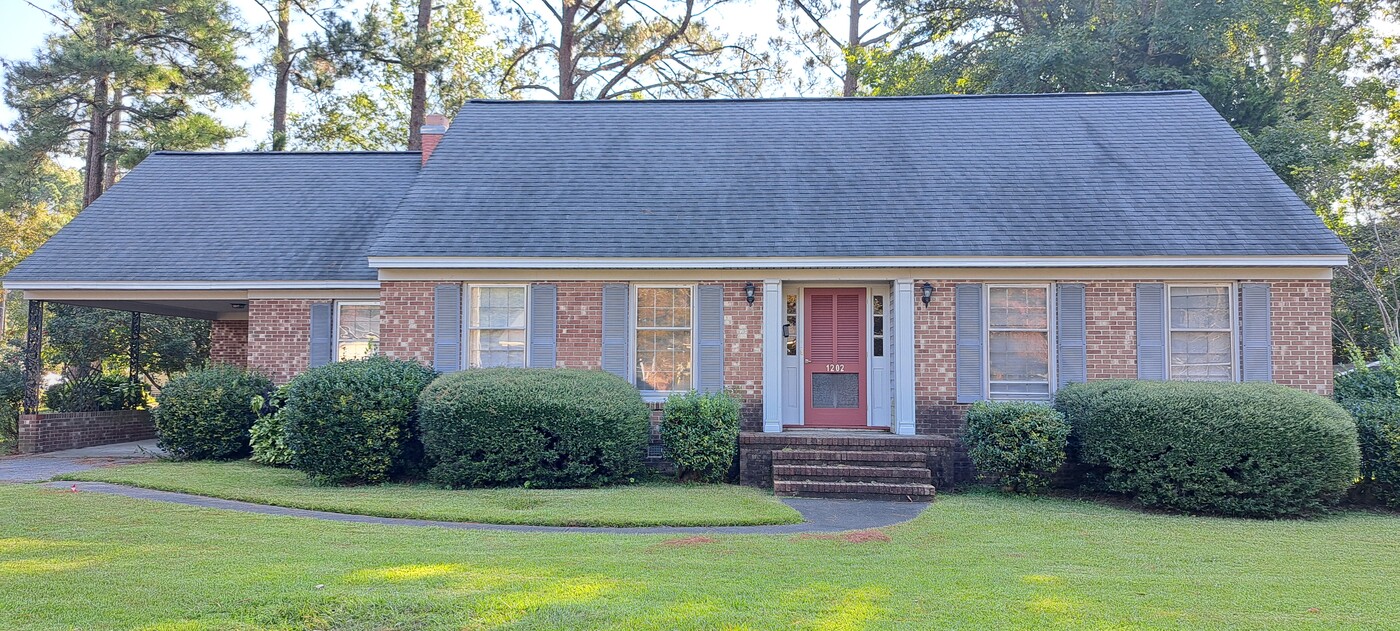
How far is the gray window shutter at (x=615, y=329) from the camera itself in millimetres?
11719

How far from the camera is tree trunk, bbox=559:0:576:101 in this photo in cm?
2773

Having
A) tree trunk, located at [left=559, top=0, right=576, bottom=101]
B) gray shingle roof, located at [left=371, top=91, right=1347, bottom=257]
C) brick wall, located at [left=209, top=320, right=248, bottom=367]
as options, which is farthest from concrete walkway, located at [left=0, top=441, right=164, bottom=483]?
tree trunk, located at [left=559, top=0, right=576, bottom=101]

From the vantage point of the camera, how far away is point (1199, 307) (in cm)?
1137

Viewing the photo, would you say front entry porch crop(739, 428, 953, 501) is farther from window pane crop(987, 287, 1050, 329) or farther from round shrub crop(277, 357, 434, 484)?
round shrub crop(277, 357, 434, 484)

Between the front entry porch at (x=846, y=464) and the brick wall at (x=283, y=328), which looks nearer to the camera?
the front entry porch at (x=846, y=464)

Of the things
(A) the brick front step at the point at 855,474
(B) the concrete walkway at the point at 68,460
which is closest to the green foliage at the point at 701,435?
(A) the brick front step at the point at 855,474

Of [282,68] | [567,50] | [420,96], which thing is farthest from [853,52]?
[282,68]

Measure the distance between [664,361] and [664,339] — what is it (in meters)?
0.30

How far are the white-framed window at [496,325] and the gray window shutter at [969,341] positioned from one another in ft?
19.0

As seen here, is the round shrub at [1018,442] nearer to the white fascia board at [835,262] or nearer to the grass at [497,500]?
the white fascia board at [835,262]

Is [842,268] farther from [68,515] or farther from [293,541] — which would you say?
[68,515]

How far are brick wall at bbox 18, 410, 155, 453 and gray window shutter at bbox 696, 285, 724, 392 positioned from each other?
433 inches

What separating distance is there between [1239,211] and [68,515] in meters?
14.0

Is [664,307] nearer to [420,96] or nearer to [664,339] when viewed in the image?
[664,339]
